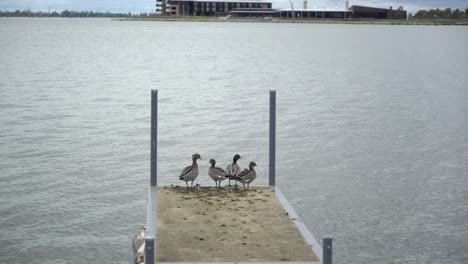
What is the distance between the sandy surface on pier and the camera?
1330 centimetres

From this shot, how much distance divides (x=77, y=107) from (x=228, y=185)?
22.7 meters

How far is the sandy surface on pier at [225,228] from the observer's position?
1330 cm

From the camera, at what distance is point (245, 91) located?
5094 cm

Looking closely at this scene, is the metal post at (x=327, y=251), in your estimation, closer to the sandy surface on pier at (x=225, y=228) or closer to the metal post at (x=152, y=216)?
the sandy surface on pier at (x=225, y=228)

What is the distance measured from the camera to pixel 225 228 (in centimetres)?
1475

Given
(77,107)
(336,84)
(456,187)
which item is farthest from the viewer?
(336,84)

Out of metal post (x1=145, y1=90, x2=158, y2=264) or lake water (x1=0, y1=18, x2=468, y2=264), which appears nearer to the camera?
metal post (x1=145, y1=90, x2=158, y2=264)

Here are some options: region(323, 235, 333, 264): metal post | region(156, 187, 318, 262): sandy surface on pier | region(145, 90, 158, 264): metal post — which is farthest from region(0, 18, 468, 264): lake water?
region(323, 235, 333, 264): metal post

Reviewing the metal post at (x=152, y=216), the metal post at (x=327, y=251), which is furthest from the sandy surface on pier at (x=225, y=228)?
the metal post at (x=327, y=251)

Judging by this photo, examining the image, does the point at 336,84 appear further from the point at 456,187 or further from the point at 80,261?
the point at 80,261

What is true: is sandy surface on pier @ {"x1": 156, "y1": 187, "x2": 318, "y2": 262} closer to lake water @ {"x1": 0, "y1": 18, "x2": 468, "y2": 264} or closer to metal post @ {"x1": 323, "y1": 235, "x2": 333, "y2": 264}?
metal post @ {"x1": 323, "y1": 235, "x2": 333, "y2": 264}

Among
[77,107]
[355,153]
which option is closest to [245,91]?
[77,107]

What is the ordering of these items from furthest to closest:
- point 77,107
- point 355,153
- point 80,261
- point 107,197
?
point 77,107
point 355,153
point 107,197
point 80,261

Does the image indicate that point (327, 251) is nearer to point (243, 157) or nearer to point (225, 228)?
point (225, 228)
